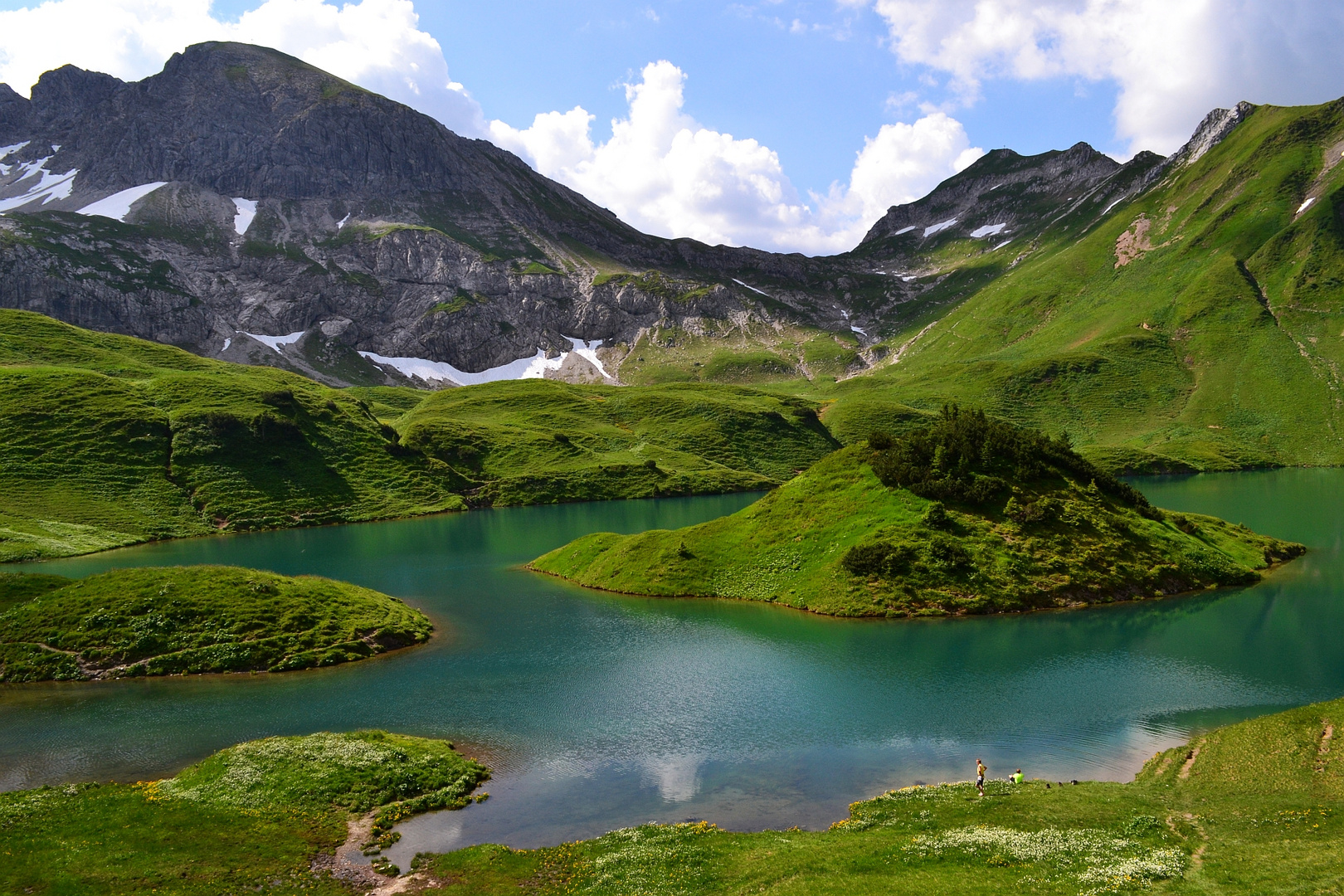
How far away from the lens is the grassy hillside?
127m

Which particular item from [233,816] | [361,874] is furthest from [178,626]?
[361,874]

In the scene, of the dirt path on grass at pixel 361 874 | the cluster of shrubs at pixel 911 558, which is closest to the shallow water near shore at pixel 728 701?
the dirt path on grass at pixel 361 874

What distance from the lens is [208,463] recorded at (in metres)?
150

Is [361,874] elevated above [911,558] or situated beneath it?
situated beneath

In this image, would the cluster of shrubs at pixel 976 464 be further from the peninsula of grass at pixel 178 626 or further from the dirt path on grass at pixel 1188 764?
the peninsula of grass at pixel 178 626

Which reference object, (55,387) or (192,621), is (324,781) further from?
(55,387)

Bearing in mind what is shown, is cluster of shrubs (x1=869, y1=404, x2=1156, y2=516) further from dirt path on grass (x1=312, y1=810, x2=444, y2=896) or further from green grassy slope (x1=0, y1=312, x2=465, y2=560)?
green grassy slope (x1=0, y1=312, x2=465, y2=560)

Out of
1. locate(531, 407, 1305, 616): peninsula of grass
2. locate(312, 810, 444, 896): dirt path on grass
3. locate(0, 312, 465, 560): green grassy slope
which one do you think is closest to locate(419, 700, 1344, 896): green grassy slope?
locate(312, 810, 444, 896): dirt path on grass

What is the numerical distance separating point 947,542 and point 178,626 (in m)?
63.3

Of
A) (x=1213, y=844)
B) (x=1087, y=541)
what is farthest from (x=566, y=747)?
(x=1087, y=541)

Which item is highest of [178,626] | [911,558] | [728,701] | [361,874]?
[911,558]

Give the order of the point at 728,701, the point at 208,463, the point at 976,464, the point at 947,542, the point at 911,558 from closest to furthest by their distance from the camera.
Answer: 1. the point at 728,701
2. the point at 911,558
3. the point at 947,542
4. the point at 976,464
5. the point at 208,463

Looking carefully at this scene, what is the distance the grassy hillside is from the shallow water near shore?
258 ft

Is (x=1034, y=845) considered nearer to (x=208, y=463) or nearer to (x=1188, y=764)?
(x=1188, y=764)
